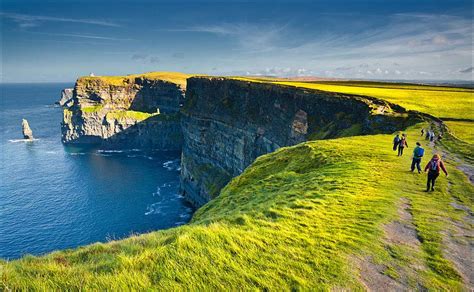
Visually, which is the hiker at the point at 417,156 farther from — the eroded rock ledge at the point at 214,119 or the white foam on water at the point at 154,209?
the white foam on water at the point at 154,209

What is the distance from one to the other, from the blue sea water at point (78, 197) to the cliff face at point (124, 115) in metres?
21.9

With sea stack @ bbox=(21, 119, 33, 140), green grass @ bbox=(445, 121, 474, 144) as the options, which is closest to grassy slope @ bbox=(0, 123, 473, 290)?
green grass @ bbox=(445, 121, 474, 144)

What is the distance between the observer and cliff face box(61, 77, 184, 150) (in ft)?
589

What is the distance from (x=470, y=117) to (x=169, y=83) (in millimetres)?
168584

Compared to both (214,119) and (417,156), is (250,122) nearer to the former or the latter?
(214,119)

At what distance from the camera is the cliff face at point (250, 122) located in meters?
55.4

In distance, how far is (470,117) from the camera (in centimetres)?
4781

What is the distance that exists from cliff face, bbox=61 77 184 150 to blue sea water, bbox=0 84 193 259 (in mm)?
21911

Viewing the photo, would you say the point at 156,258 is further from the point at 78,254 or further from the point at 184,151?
the point at 184,151

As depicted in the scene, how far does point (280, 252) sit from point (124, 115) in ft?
624

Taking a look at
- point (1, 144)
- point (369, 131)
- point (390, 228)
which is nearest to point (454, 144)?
point (369, 131)

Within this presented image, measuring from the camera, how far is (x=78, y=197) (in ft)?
317

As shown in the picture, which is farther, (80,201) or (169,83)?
(169,83)

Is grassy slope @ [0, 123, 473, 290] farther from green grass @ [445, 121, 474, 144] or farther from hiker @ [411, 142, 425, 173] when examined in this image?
green grass @ [445, 121, 474, 144]
